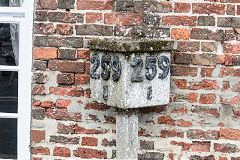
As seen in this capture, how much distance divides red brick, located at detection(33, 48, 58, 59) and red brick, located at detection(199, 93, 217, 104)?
1.16 meters

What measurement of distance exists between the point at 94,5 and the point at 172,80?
0.81 metres

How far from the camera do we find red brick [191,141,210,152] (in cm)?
283

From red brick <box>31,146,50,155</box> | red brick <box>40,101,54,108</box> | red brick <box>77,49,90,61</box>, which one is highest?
red brick <box>77,49,90,61</box>

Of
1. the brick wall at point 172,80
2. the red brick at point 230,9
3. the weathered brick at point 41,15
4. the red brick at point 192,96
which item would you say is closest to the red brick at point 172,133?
the brick wall at point 172,80

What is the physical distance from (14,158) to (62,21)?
124 centimetres

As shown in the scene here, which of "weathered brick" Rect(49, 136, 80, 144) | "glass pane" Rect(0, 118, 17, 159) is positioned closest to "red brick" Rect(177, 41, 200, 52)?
"weathered brick" Rect(49, 136, 80, 144)

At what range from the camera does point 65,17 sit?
2.82m

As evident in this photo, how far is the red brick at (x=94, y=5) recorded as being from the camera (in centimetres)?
278

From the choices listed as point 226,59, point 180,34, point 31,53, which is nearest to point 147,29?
point 180,34

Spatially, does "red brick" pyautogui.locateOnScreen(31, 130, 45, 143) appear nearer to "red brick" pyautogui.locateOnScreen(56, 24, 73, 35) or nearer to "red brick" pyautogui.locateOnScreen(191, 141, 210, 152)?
"red brick" pyautogui.locateOnScreen(56, 24, 73, 35)

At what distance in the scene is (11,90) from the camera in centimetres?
571

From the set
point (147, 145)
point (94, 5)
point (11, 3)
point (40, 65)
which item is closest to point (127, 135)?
point (147, 145)

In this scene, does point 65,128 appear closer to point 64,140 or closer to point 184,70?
point 64,140

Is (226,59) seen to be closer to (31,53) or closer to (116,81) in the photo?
(116,81)
